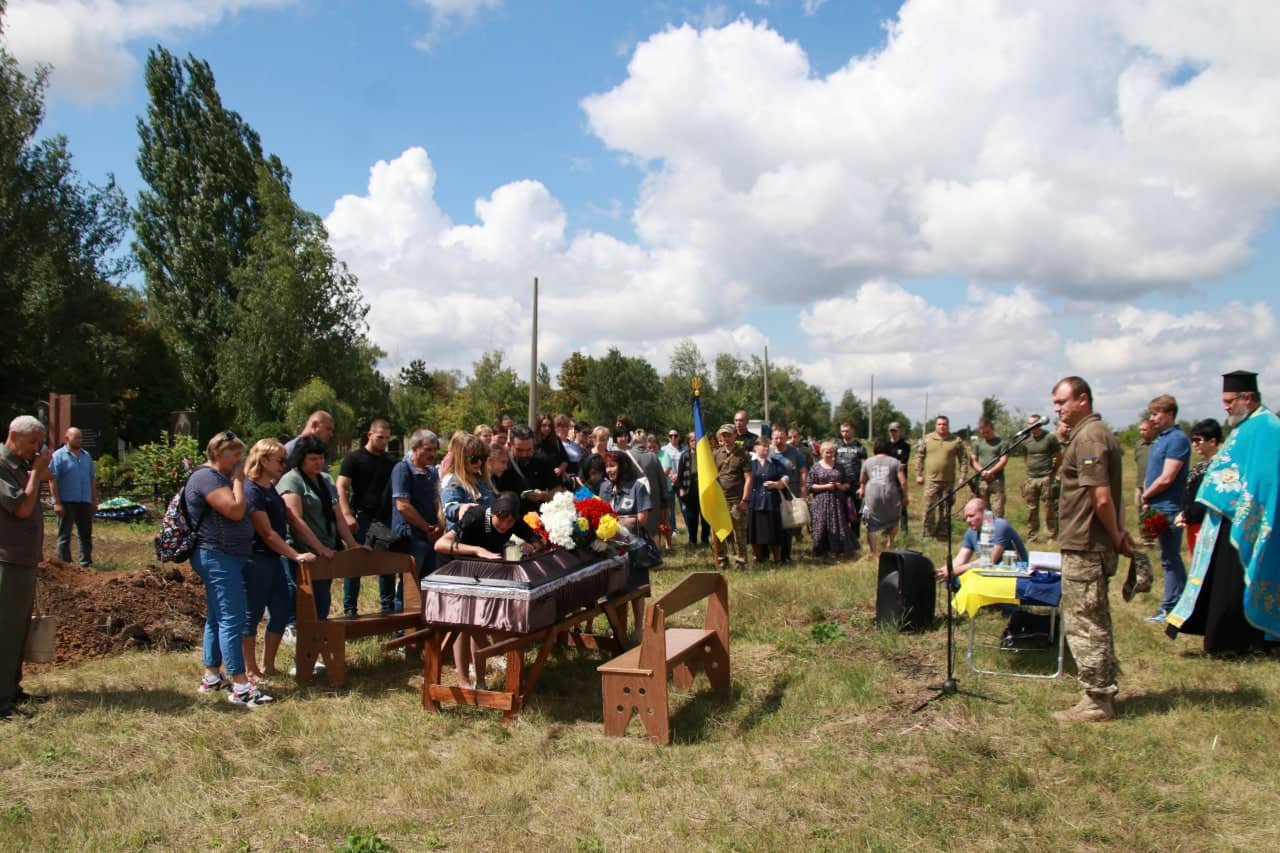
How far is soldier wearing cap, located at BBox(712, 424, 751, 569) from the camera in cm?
1145

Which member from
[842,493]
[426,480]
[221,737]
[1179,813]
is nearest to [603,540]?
[426,480]

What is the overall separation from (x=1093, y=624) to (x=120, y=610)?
25.9ft

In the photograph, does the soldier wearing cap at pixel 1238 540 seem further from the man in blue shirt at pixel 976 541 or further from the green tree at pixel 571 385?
the green tree at pixel 571 385

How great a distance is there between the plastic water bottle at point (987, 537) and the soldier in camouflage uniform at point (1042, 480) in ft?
17.8

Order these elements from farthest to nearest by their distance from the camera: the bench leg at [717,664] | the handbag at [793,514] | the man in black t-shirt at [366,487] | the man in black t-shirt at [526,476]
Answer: the handbag at [793,514], the man in black t-shirt at [366,487], the man in black t-shirt at [526,476], the bench leg at [717,664]

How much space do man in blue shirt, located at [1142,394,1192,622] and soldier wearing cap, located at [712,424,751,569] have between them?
15.5 ft

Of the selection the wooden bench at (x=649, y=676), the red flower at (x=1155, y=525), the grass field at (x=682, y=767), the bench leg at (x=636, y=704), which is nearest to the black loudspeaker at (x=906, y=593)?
the grass field at (x=682, y=767)

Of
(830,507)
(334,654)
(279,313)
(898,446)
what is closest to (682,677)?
(334,654)

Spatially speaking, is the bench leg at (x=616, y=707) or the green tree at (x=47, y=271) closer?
the bench leg at (x=616, y=707)

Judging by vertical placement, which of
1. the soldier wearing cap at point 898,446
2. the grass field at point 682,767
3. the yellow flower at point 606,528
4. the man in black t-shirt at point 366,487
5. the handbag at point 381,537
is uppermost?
the soldier wearing cap at point 898,446

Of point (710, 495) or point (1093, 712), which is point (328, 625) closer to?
point (1093, 712)

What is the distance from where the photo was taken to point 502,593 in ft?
17.8

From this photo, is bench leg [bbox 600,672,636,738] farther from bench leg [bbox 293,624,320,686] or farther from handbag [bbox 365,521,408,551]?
handbag [bbox 365,521,408,551]

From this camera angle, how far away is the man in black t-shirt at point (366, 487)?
749cm
